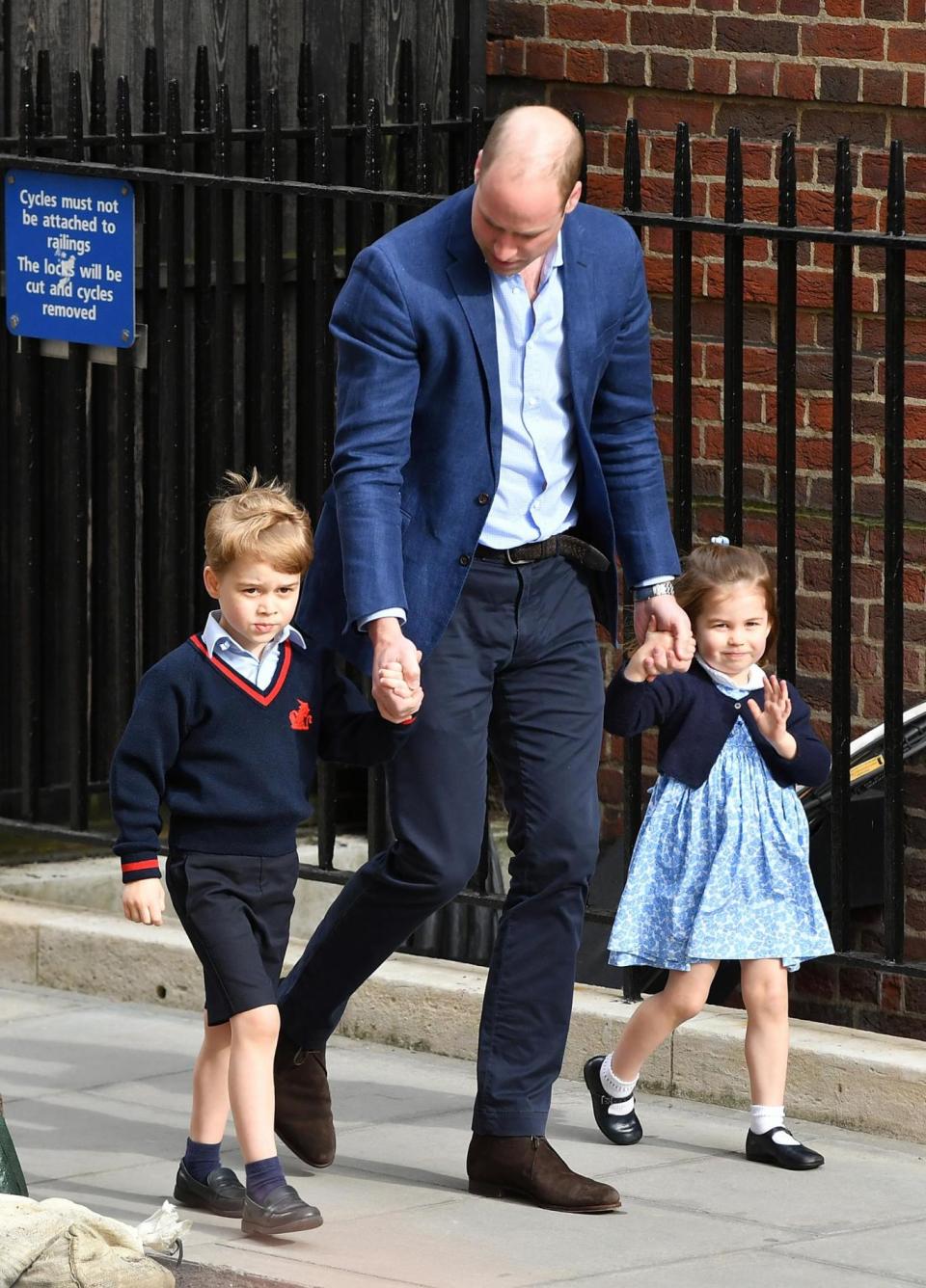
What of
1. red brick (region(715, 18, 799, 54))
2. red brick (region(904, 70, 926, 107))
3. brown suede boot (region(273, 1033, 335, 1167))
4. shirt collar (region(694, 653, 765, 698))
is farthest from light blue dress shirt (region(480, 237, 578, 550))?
red brick (region(715, 18, 799, 54))

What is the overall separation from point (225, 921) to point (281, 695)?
1.41 feet

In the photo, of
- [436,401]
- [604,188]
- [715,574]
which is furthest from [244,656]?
[604,188]

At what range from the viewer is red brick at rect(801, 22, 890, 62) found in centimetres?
639

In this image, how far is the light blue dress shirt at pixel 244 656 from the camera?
186 inches

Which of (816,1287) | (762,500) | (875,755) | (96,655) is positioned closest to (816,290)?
(762,500)

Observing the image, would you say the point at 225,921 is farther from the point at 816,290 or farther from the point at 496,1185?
the point at 816,290

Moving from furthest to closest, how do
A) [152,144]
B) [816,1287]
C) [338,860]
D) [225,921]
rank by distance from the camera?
[338,860] < [152,144] < [225,921] < [816,1287]

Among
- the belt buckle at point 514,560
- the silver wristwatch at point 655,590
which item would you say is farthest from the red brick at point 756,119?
the belt buckle at point 514,560

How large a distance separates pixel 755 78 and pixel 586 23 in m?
0.55

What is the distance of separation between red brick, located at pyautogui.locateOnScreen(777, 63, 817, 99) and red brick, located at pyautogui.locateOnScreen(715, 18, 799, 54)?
44 millimetres

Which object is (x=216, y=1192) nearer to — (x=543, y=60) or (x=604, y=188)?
(x=604, y=188)

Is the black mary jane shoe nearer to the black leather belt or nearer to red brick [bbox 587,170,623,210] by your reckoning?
the black leather belt

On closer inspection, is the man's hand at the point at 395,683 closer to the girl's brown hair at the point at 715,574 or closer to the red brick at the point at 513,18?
the girl's brown hair at the point at 715,574

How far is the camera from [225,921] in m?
4.69
